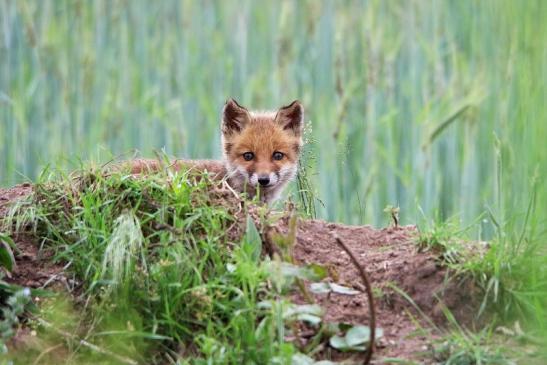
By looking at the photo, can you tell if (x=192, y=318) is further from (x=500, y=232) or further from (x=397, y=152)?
(x=397, y=152)

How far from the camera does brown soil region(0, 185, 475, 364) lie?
3.62 m

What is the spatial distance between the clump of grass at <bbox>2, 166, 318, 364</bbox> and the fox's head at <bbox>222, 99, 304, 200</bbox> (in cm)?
176

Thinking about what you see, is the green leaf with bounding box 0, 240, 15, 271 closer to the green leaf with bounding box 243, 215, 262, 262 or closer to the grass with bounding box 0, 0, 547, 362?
the green leaf with bounding box 243, 215, 262, 262

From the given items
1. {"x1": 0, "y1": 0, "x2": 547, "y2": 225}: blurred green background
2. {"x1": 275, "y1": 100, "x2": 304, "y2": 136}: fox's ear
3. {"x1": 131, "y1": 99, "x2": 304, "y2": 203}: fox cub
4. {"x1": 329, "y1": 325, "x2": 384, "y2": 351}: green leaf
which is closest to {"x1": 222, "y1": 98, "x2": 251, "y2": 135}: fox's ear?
{"x1": 131, "y1": 99, "x2": 304, "y2": 203}: fox cub

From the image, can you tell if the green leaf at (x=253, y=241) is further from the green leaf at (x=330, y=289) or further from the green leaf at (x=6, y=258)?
the green leaf at (x=6, y=258)

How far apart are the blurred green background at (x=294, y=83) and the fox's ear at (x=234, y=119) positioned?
591mm

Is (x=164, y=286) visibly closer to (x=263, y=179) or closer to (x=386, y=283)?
(x=386, y=283)

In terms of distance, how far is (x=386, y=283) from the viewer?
3807 mm

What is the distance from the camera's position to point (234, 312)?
355 centimetres

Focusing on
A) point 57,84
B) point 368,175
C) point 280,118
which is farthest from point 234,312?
point 57,84

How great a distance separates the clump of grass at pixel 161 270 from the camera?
354cm

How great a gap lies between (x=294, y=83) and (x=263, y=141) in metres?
1.28

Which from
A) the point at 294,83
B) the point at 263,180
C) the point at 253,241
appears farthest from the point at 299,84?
the point at 253,241

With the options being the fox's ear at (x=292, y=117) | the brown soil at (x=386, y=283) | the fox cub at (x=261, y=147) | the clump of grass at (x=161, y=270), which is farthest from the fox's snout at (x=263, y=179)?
the clump of grass at (x=161, y=270)
